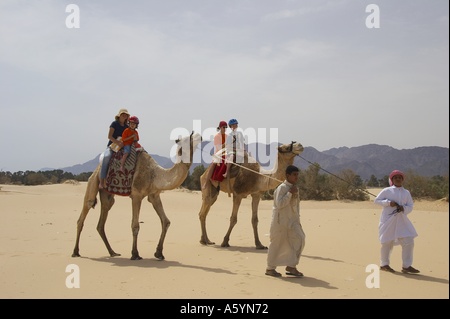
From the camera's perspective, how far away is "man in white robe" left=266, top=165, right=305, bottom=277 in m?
7.30

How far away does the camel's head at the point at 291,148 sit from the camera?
32.7ft

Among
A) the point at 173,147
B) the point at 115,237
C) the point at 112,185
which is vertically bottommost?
the point at 115,237

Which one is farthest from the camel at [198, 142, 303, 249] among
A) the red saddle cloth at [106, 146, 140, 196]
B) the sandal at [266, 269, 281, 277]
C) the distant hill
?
the distant hill

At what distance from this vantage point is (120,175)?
918 centimetres

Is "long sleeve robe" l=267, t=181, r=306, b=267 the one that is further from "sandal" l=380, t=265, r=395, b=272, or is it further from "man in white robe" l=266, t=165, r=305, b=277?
"sandal" l=380, t=265, r=395, b=272

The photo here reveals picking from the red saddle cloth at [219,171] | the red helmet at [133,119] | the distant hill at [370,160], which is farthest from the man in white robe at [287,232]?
the distant hill at [370,160]

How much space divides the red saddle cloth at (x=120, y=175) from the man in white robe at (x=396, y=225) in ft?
16.1

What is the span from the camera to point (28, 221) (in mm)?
15695

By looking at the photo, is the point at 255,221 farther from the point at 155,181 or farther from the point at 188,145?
the point at 188,145

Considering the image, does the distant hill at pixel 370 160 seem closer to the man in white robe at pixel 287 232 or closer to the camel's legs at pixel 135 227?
the camel's legs at pixel 135 227

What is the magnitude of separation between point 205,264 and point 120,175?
256 centimetres
